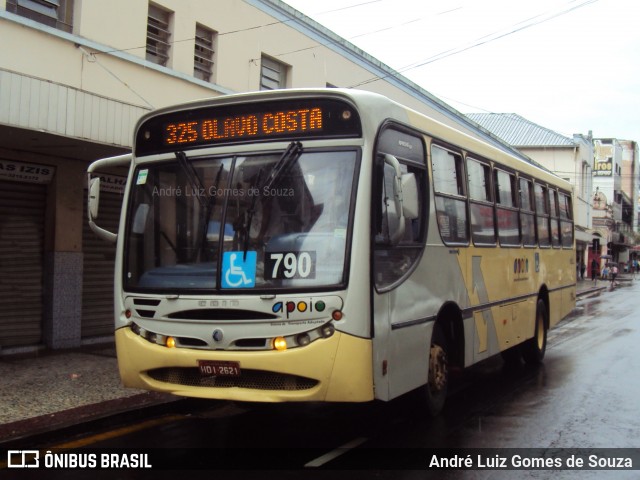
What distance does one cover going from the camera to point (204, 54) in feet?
43.8

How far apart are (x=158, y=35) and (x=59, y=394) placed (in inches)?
287

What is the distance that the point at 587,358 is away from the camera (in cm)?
1127

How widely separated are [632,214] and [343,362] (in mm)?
104764

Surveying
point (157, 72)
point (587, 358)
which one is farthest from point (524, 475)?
point (157, 72)

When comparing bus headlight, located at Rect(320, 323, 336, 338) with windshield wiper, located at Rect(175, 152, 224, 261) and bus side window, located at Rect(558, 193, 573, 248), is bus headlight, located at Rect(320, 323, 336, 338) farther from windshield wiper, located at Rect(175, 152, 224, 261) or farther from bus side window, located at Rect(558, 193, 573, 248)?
bus side window, located at Rect(558, 193, 573, 248)

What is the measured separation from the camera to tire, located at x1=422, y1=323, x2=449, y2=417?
21.6 ft

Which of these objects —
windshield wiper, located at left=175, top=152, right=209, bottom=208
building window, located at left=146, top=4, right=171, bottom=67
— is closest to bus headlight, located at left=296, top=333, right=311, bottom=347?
windshield wiper, located at left=175, top=152, right=209, bottom=208

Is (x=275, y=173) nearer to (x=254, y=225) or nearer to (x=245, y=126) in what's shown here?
(x=254, y=225)

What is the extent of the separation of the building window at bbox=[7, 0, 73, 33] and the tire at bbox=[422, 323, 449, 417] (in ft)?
24.7

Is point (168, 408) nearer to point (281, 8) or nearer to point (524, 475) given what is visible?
point (524, 475)

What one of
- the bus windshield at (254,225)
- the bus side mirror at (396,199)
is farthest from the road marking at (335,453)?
the bus side mirror at (396,199)

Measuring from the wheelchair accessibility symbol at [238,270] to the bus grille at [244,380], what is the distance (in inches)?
28.1

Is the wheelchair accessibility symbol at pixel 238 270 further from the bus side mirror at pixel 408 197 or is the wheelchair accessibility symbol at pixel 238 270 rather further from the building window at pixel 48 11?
the building window at pixel 48 11

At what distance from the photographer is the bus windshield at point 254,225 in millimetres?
5242
